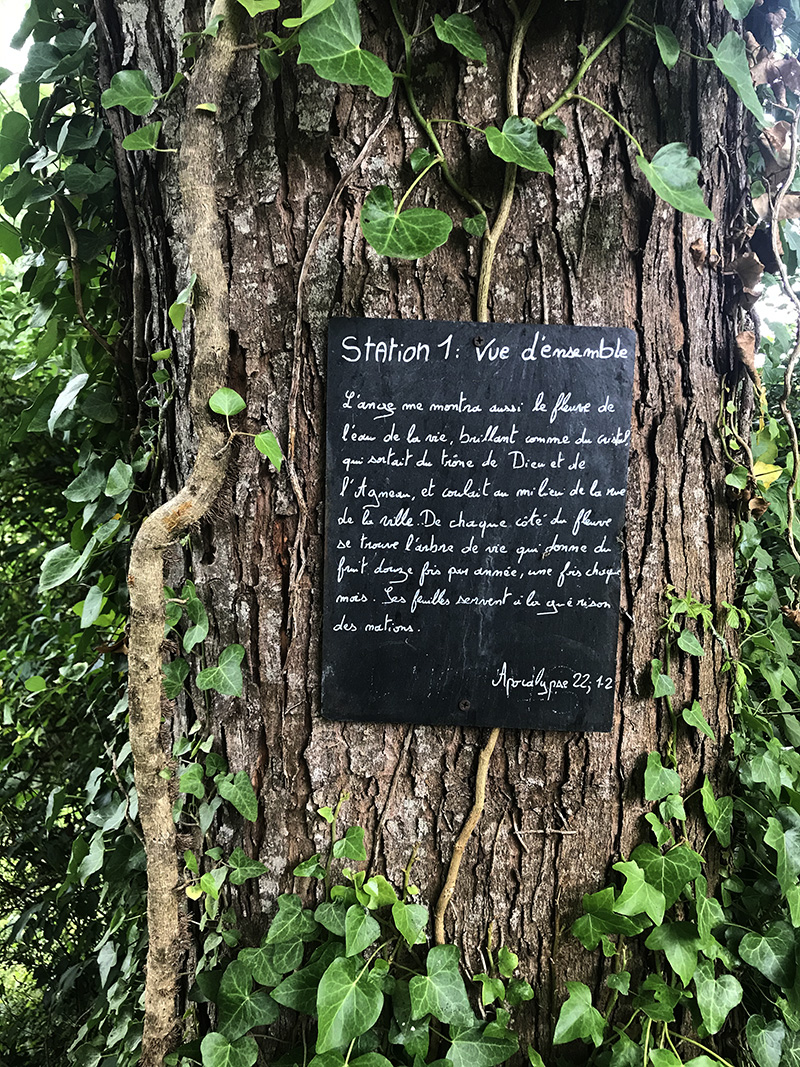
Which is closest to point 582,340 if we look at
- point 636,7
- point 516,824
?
point 636,7

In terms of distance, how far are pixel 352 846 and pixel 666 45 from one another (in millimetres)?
1269

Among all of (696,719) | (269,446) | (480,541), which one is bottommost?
(696,719)

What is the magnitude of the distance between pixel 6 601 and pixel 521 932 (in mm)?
1738

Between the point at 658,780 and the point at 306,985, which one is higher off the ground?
the point at 658,780

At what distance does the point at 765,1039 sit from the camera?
1.00 m

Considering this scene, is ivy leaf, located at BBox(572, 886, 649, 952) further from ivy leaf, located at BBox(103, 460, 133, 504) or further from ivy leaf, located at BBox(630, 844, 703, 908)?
ivy leaf, located at BBox(103, 460, 133, 504)

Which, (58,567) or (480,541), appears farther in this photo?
(58,567)

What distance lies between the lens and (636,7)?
0.95 metres

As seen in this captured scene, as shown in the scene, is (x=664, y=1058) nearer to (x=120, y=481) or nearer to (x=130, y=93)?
(x=120, y=481)

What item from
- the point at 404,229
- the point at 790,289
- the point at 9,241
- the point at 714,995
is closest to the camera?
the point at 404,229

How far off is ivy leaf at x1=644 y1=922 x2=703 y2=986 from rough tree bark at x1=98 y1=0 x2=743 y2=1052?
0.37 feet

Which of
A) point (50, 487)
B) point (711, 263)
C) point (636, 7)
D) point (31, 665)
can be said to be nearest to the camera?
point (636, 7)

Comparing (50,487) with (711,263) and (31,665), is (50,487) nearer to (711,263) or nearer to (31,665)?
(31,665)

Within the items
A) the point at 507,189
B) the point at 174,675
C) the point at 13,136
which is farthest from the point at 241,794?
the point at 13,136
